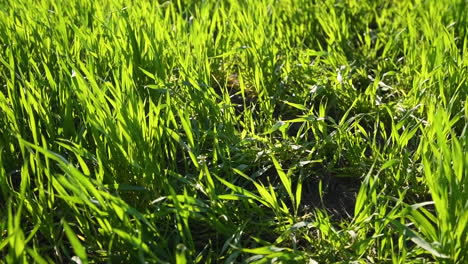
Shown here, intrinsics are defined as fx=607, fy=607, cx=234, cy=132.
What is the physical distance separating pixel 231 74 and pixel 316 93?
47 cm

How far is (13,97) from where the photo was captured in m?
1.60

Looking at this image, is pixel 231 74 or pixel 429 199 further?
pixel 231 74

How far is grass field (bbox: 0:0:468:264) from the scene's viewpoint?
129 cm

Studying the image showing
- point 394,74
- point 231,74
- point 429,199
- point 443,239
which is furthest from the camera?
point 231,74

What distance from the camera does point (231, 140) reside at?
1.71m

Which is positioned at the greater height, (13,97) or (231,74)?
(13,97)

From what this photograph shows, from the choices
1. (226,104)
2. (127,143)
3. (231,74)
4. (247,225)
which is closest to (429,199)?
(247,225)

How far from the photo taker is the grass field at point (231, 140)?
1.29 m

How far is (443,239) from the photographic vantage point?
119cm

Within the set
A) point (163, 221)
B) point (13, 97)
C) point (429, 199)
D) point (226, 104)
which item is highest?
point (13, 97)

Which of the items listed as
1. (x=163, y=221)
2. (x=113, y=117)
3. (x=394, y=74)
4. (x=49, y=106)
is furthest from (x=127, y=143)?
(x=394, y=74)

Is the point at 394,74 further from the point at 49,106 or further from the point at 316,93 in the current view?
the point at 49,106

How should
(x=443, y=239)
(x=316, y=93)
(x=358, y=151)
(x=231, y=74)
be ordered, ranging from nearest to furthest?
(x=443, y=239) < (x=358, y=151) < (x=316, y=93) < (x=231, y=74)

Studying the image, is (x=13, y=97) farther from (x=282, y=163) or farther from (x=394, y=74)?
(x=394, y=74)
